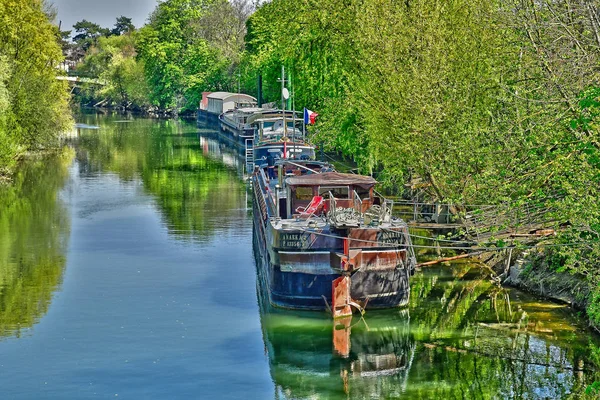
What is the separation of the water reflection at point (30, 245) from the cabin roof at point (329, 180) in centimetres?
960

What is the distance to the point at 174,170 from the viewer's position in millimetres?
71500

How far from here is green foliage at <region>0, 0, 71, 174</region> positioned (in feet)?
217

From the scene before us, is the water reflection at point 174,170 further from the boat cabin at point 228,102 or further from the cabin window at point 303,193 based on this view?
the cabin window at point 303,193

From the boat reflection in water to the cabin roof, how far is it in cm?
443

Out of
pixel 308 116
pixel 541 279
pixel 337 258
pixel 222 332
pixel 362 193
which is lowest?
pixel 222 332

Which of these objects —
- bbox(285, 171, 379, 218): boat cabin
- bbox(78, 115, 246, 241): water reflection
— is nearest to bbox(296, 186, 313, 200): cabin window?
bbox(285, 171, 379, 218): boat cabin

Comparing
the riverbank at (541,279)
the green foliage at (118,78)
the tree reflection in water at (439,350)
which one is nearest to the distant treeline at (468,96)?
the riverbank at (541,279)

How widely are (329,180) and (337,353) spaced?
7973 millimetres

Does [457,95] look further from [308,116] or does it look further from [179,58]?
[179,58]

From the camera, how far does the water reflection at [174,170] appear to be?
50.0 metres

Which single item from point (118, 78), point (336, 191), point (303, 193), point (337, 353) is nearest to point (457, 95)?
point (336, 191)

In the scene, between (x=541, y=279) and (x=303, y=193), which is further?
(x=303, y=193)

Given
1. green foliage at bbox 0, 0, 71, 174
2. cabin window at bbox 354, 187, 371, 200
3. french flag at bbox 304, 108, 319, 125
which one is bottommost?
cabin window at bbox 354, 187, 371, 200

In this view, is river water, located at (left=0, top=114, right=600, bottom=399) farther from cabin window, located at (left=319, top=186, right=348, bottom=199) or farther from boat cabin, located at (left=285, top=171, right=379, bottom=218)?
cabin window, located at (left=319, top=186, right=348, bottom=199)
